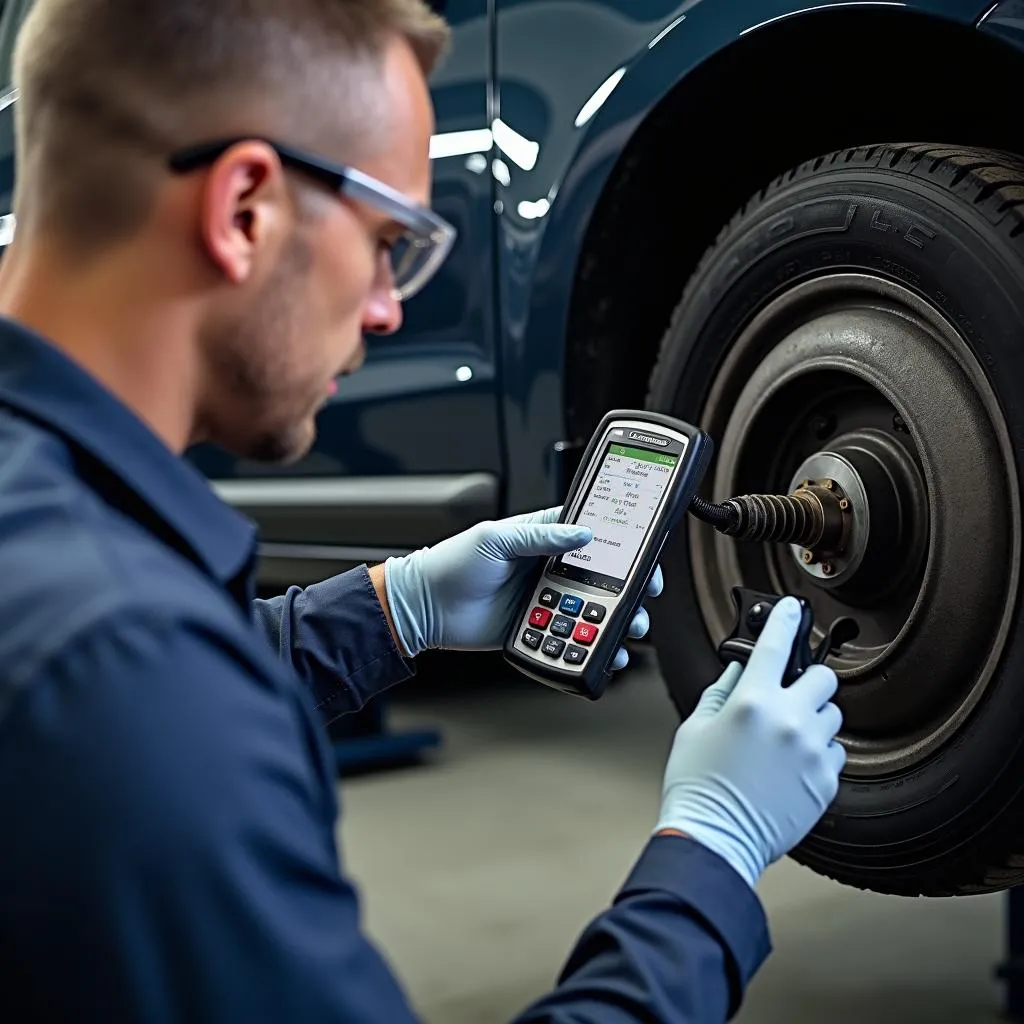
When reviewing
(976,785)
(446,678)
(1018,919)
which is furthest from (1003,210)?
(446,678)

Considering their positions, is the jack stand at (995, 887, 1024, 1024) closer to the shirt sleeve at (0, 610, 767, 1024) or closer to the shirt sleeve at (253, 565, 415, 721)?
the shirt sleeve at (253, 565, 415, 721)

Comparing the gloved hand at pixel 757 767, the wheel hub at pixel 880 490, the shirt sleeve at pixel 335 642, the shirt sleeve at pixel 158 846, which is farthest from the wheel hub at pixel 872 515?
the shirt sleeve at pixel 158 846

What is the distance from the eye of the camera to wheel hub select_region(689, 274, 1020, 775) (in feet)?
2.78

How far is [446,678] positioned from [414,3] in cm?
217

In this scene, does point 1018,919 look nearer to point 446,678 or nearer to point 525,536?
point 525,536

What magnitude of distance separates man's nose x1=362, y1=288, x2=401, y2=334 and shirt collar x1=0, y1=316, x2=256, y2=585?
17 centimetres

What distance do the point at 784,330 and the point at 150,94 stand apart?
0.58 metres

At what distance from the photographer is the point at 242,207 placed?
0.55m

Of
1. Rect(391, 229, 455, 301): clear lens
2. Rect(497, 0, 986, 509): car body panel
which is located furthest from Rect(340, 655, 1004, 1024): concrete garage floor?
Rect(391, 229, 455, 301): clear lens

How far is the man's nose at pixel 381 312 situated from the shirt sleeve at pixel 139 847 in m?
0.30

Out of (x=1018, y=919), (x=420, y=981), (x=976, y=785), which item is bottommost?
(x=420, y=981)

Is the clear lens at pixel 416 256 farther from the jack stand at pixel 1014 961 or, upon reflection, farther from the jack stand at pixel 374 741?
the jack stand at pixel 374 741

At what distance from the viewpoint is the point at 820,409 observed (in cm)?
102

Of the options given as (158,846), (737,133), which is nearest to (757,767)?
(158,846)
